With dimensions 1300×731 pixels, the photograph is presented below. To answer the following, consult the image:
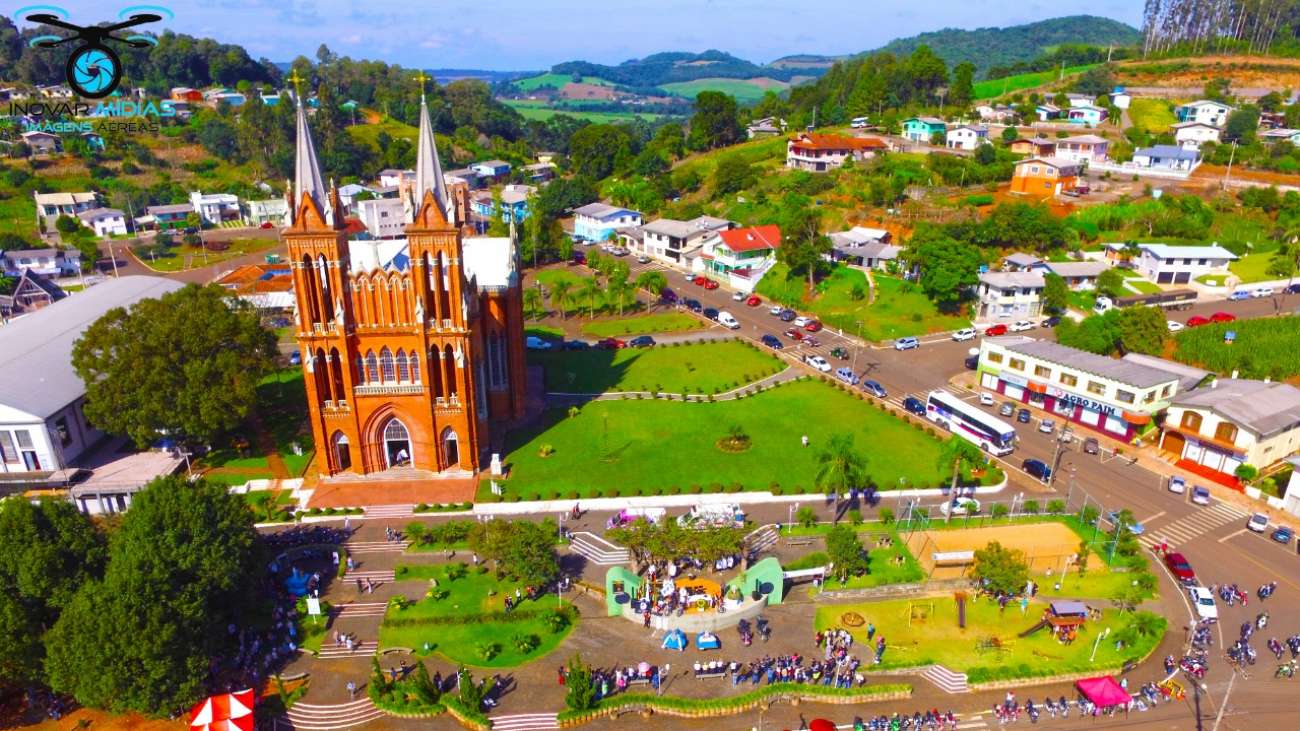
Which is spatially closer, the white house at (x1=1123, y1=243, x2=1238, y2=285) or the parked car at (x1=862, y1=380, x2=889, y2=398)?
the parked car at (x1=862, y1=380, x2=889, y2=398)

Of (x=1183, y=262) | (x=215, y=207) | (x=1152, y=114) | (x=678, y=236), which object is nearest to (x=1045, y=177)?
(x=1183, y=262)

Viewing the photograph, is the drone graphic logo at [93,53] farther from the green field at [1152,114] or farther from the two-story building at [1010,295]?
the green field at [1152,114]

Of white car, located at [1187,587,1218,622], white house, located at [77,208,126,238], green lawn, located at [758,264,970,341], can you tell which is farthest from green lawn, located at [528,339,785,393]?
white house, located at [77,208,126,238]

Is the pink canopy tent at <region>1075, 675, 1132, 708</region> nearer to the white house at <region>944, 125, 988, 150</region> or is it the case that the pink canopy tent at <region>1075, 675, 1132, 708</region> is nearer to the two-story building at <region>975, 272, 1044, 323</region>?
the two-story building at <region>975, 272, 1044, 323</region>

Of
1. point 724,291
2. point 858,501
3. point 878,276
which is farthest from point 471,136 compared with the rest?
point 858,501

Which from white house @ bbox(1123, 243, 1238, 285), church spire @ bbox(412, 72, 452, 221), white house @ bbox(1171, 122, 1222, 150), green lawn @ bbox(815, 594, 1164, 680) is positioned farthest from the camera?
white house @ bbox(1171, 122, 1222, 150)

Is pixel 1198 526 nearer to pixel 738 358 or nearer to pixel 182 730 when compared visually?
pixel 738 358
